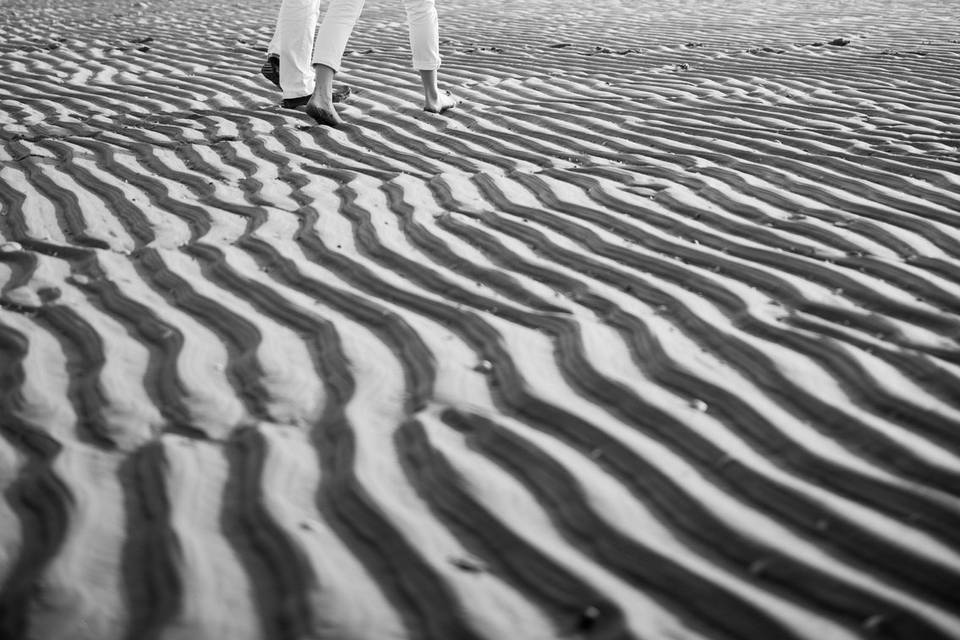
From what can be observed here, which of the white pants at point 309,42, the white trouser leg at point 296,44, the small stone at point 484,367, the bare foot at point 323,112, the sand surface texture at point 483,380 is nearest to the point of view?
the sand surface texture at point 483,380

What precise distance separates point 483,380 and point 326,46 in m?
3.05

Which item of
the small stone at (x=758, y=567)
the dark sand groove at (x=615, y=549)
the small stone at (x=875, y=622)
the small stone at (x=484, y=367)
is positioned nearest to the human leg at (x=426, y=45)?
the small stone at (x=484, y=367)

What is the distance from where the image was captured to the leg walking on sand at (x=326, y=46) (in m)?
4.66

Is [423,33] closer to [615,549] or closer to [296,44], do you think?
[296,44]

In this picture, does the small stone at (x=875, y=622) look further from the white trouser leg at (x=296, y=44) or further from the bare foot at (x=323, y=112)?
the white trouser leg at (x=296, y=44)

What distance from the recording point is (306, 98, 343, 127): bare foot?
15.0 ft

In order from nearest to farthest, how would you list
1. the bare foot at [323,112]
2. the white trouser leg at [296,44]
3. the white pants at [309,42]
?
the bare foot at [323,112] < the white pants at [309,42] < the white trouser leg at [296,44]

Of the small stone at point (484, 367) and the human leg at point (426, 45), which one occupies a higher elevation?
the human leg at point (426, 45)

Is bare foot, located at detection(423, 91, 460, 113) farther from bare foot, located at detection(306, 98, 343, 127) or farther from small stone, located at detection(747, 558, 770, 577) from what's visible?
small stone, located at detection(747, 558, 770, 577)

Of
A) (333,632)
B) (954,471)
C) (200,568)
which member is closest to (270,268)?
(200,568)

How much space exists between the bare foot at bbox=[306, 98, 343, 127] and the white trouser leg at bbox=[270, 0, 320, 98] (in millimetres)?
303

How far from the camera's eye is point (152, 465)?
71.6 inches

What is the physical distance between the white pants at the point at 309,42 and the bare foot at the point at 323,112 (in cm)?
23

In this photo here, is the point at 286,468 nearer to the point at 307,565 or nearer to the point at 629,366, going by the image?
the point at 307,565
